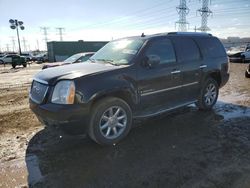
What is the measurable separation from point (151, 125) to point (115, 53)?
5.62 feet

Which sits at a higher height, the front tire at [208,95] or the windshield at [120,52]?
the windshield at [120,52]

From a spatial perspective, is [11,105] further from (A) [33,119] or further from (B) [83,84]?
(B) [83,84]

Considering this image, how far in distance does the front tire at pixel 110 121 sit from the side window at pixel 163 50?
1.23 m

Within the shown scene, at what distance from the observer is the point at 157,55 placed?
4668mm

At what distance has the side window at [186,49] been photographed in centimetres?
512

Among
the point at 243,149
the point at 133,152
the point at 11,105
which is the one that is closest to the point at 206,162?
the point at 243,149

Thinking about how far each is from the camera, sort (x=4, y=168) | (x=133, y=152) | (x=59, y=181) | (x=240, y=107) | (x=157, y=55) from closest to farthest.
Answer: (x=59, y=181), (x=4, y=168), (x=133, y=152), (x=157, y=55), (x=240, y=107)

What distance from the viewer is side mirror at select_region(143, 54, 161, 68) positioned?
4.35 meters

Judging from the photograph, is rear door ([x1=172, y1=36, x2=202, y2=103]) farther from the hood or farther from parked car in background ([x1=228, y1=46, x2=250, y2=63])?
parked car in background ([x1=228, y1=46, x2=250, y2=63])

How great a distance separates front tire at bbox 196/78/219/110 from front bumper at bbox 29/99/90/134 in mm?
3287

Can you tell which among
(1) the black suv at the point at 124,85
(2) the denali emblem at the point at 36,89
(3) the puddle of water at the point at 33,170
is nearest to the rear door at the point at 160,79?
(1) the black suv at the point at 124,85

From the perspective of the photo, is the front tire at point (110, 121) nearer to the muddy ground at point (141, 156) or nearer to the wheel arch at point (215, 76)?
the muddy ground at point (141, 156)

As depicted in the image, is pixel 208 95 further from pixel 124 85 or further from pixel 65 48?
pixel 65 48

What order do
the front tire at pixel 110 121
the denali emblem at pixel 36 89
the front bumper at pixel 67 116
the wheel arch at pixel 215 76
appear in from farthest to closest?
the wheel arch at pixel 215 76 < the denali emblem at pixel 36 89 < the front tire at pixel 110 121 < the front bumper at pixel 67 116
